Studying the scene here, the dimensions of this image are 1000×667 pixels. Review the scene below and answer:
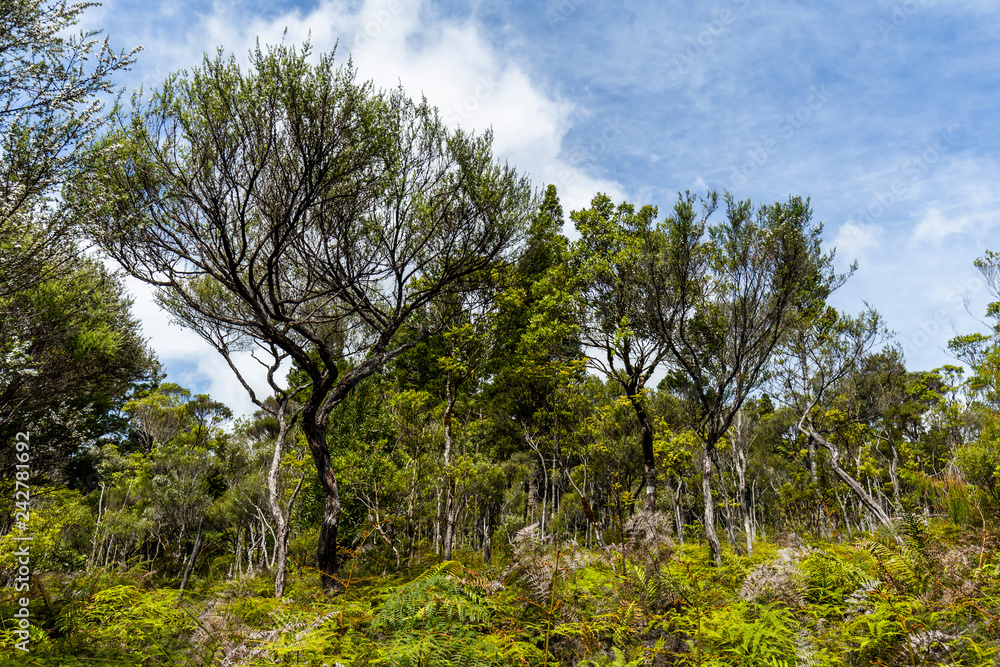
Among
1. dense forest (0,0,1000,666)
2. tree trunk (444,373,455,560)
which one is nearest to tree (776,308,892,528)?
dense forest (0,0,1000,666)

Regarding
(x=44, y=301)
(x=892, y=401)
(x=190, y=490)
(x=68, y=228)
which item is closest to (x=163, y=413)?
(x=190, y=490)

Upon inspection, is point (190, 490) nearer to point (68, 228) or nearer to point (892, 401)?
point (68, 228)

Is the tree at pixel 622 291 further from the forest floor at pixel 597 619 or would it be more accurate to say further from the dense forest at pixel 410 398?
the forest floor at pixel 597 619

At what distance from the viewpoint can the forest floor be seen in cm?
293

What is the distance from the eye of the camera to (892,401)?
89.0 feet

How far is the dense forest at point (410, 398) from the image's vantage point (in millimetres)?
3477

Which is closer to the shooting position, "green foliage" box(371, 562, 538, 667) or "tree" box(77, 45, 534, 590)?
"green foliage" box(371, 562, 538, 667)

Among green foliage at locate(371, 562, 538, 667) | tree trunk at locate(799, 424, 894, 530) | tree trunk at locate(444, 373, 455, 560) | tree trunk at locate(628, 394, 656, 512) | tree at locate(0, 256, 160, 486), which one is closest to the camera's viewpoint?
green foliage at locate(371, 562, 538, 667)

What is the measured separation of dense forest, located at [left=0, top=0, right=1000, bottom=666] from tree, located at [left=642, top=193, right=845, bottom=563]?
0.08 meters

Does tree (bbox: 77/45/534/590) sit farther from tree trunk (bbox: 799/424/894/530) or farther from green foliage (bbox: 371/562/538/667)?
tree trunk (bbox: 799/424/894/530)

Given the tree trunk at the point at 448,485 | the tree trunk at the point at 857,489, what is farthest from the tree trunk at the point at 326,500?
the tree trunk at the point at 857,489

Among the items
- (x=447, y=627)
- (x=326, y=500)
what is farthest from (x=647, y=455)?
(x=447, y=627)

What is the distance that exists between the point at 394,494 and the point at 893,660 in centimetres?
1209

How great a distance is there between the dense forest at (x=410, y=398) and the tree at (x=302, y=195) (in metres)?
0.06
